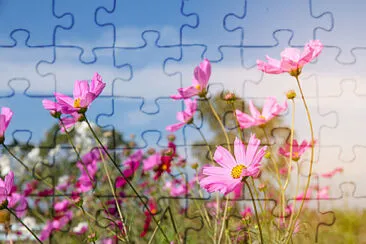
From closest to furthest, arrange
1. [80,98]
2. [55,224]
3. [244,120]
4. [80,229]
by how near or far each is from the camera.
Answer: [80,98] → [244,120] → [55,224] → [80,229]

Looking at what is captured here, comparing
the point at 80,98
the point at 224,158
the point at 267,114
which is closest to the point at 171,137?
the point at 267,114

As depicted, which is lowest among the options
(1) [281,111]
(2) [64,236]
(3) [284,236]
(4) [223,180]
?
(2) [64,236]

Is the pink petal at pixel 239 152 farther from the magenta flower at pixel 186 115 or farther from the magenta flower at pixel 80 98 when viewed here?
the magenta flower at pixel 186 115

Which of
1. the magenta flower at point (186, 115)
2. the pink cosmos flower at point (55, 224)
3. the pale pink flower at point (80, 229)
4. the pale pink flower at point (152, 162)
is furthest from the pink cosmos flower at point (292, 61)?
the pale pink flower at point (80, 229)

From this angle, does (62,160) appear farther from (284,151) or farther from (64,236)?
(284,151)

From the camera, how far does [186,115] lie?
2023 mm

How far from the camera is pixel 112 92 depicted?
2.31 metres

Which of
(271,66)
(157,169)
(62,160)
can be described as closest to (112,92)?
(157,169)

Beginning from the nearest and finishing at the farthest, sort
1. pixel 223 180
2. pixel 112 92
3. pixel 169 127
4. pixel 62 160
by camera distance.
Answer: pixel 223 180
pixel 169 127
pixel 112 92
pixel 62 160

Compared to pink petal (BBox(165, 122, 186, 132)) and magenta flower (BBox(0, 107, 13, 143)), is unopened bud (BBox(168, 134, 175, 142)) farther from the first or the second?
magenta flower (BBox(0, 107, 13, 143))

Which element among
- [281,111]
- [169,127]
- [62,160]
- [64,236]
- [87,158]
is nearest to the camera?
[281,111]

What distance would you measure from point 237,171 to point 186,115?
2.23 feet

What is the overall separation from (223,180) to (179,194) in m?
1.65

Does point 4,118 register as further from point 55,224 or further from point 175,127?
point 55,224
